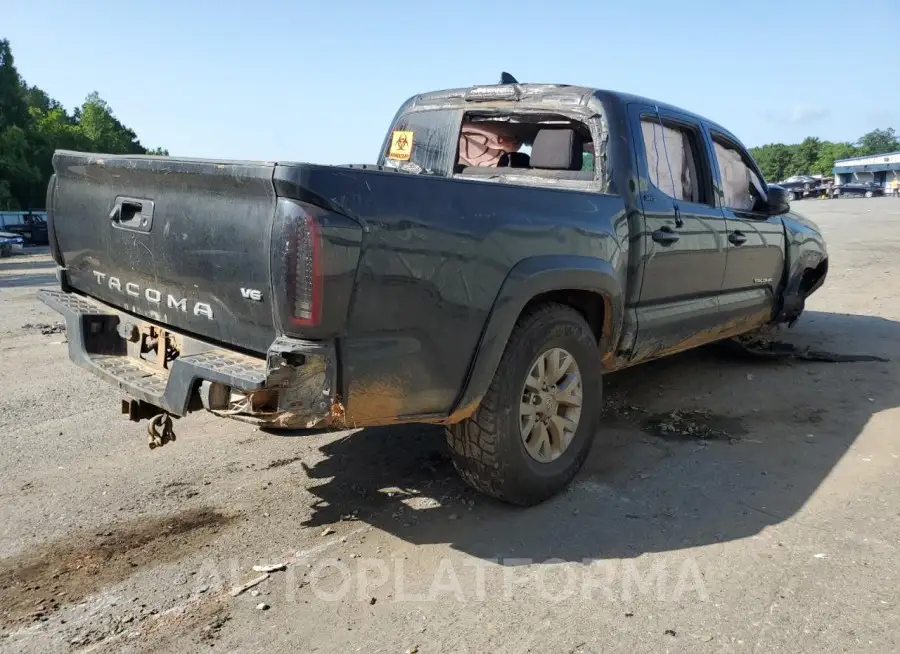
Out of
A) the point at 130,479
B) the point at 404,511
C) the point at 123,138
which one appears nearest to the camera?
the point at 404,511

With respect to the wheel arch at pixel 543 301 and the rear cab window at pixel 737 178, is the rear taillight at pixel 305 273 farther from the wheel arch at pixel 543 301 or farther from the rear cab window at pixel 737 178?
the rear cab window at pixel 737 178

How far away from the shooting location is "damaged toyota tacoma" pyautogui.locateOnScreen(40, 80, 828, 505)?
257cm

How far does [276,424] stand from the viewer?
2629mm

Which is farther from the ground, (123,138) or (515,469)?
(123,138)

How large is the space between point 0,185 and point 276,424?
4871 centimetres

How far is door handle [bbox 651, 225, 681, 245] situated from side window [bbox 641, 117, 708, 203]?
0.84ft

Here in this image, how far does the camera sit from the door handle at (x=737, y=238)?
16.3 ft

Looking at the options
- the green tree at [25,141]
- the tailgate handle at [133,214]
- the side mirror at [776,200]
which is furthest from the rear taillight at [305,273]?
the green tree at [25,141]

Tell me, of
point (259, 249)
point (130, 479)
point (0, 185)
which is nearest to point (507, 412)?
point (259, 249)

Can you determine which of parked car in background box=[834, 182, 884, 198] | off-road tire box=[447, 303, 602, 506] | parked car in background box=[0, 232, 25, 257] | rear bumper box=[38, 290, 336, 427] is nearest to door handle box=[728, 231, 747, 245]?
off-road tire box=[447, 303, 602, 506]

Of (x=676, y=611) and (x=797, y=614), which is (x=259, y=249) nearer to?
(x=676, y=611)

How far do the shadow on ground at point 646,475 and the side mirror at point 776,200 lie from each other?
1.34 meters

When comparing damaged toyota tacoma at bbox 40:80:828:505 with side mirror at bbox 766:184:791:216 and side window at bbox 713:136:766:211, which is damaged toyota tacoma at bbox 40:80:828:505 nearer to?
side window at bbox 713:136:766:211

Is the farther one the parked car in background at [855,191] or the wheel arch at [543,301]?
the parked car in background at [855,191]
